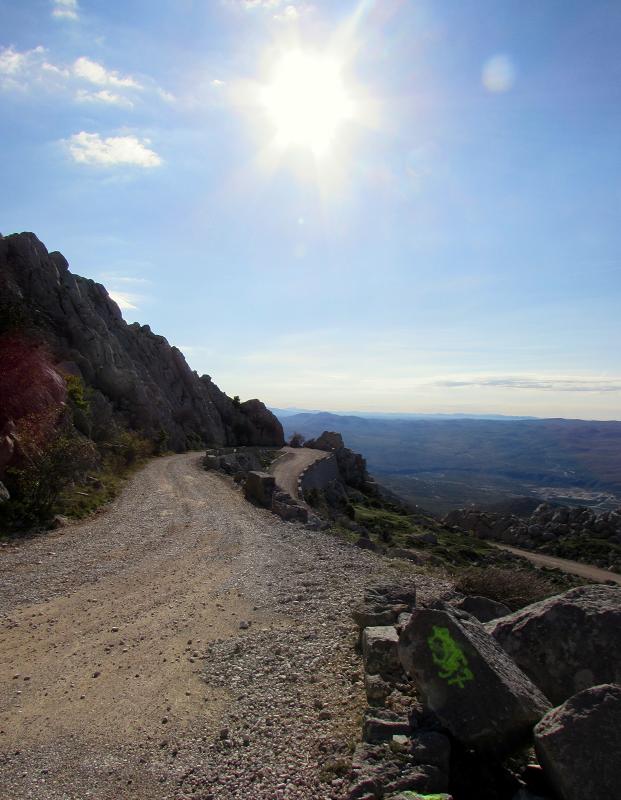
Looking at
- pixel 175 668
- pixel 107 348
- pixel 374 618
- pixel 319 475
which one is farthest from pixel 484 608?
pixel 107 348

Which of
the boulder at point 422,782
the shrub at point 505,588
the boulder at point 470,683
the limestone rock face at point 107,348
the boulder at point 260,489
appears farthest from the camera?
the limestone rock face at point 107,348

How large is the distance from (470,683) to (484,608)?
463 centimetres

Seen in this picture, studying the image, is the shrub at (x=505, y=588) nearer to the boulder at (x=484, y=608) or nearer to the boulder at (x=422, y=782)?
the boulder at (x=484, y=608)

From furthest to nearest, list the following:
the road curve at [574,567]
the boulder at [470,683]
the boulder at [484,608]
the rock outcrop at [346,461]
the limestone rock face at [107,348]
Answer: the rock outcrop at [346,461] → the limestone rock face at [107,348] → the road curve at [574,567] → the boulder at [484,608] → the boulder at [470,683]

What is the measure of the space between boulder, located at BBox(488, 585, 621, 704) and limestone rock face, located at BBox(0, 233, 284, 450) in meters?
34.6

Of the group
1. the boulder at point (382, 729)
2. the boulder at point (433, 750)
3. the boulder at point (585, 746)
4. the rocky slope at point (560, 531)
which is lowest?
the rocky slope at point (560, 531)

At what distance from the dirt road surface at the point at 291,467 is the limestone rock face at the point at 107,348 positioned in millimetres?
10160

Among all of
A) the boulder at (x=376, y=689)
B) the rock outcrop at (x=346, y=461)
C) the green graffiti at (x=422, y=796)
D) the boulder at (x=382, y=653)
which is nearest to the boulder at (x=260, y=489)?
the boulder at (x=382, y=653)

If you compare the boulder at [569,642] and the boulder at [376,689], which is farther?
the boulder at [376,689]

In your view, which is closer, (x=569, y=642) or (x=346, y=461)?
(x=569, y=642)

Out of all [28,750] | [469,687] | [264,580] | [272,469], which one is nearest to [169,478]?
[272,469]

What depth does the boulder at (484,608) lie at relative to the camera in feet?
33.2

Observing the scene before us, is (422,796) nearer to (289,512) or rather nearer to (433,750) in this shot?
(433,750)

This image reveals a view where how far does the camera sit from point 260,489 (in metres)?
29.1
